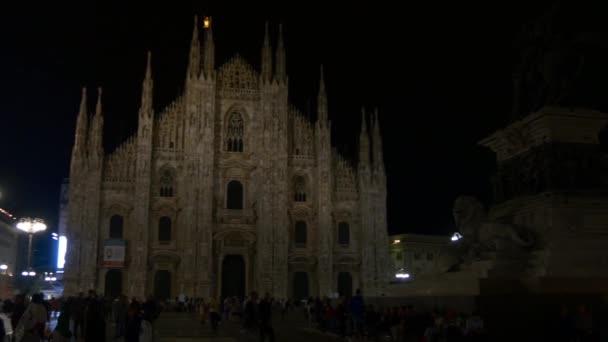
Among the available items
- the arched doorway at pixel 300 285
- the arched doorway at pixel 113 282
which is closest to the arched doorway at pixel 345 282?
the arched doorway at pixel 300 285

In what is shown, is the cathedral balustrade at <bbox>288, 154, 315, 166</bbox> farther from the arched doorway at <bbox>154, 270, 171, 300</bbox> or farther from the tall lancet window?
the arched doorway at <bbox>154, 270, 171, 300</bbox>

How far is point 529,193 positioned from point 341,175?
1318 inches

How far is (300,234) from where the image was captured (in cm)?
4569

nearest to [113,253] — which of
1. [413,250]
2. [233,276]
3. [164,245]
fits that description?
[164,245]

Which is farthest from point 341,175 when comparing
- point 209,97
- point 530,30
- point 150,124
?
point 530,30

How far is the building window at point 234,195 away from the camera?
45344 mm

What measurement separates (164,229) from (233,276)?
5.58m

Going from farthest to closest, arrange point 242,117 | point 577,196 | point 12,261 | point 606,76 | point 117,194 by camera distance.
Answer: point 12,261
point 242,117
point 117,194
point 606,76
point 577,196

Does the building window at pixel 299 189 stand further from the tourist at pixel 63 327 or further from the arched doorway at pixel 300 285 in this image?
the tourist at pixel 63 327

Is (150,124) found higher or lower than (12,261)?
higher

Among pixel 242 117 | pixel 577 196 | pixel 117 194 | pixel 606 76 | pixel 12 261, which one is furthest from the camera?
pixel 12 261

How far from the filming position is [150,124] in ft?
143

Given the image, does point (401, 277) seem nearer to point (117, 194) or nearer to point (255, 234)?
point (255, 234)

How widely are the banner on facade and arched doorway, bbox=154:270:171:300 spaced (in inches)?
99.0
